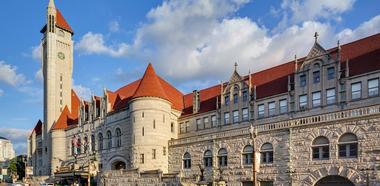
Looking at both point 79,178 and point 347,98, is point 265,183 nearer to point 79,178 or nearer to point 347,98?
point 347,98

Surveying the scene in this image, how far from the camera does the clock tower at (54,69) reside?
213 ft

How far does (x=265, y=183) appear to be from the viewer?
34.3 meters

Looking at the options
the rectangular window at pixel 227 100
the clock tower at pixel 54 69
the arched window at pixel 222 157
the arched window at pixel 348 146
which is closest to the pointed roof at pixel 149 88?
the rectangular window at pixel 227 100

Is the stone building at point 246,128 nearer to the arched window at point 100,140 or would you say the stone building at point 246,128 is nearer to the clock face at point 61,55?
the arched window at point 100,140

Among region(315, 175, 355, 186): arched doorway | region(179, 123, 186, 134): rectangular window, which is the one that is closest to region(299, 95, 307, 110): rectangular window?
region(315, 175, 355, 186): arched doorway

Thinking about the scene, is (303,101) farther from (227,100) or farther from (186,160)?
(186,160)

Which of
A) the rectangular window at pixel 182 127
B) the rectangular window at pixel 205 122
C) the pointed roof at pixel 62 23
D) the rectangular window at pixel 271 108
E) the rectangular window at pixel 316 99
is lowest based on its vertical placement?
the rectangular window at pixel 182 127

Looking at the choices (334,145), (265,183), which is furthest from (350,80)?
(265,183)

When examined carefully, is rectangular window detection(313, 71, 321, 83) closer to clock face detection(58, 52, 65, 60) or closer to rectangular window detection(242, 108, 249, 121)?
rectangular window detection(242, 108, 249, 121)

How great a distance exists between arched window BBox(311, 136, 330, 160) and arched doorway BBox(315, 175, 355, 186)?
1.67m

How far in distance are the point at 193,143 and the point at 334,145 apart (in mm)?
16440

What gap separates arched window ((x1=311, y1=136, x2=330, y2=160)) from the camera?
99.1 feet

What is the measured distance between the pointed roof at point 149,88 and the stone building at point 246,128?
0.13 m

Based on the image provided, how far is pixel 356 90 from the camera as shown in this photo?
3291 cm
